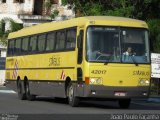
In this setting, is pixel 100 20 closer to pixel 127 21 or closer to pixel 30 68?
pixel 127 21

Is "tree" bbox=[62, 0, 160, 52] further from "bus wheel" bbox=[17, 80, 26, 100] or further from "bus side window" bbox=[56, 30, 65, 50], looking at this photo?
"bus side window" bbox=[56, 30, 65, 50]

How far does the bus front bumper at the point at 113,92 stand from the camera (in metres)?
25.0

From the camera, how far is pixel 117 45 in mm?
25531

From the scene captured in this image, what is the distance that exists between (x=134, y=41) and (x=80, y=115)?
512 centimetres

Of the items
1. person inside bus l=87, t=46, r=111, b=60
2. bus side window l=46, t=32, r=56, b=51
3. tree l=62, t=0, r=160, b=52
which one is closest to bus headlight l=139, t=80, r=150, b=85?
person inside bus l=87, t=46, r=111, b=60

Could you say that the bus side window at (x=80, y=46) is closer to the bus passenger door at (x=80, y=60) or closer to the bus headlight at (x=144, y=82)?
the bus passenger door at (x=80, y=60)

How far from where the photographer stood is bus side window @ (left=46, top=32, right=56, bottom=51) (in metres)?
28.9

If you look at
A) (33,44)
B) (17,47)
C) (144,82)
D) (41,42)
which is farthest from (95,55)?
(17,47)

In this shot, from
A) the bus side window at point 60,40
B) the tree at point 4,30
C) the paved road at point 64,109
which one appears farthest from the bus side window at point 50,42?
the tree at point 4,30

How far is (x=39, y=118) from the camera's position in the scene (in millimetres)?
19422

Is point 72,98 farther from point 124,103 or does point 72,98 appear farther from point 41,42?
point 41,42

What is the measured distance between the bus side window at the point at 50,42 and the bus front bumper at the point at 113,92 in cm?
419

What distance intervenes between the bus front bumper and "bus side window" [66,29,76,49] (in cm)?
213

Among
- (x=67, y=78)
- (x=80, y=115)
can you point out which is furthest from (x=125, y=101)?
(x=80, y=115)
